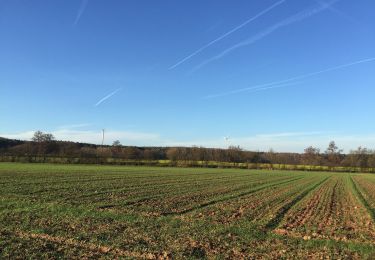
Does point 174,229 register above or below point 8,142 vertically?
below

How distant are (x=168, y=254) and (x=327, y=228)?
8068 millimetres

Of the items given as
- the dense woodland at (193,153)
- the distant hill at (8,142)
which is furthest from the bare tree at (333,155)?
the distant hill at (8,142)

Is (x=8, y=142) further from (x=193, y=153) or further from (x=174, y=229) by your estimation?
(x=174, y=229)

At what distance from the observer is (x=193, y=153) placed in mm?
150875

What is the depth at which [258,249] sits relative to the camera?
1205 centimetres

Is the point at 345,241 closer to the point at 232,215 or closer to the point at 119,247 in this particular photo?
the point at 232,215

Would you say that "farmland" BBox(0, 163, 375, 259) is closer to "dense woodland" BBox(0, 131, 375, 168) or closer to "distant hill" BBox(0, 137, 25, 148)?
"dense woodland" BBox(0, 131, 375, 168)

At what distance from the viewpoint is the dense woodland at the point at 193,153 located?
138500mm

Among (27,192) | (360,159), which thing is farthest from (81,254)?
(360,159)

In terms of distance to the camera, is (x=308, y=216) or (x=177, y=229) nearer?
(x=177, y=229)

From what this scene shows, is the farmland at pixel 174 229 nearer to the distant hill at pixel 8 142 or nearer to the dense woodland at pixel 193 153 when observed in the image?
the dense woodland at pixel 193 153

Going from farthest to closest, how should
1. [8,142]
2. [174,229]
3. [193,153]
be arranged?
[8,142] < [193,153] < [174,229]

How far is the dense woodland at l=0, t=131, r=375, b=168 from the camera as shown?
13850 centimetres

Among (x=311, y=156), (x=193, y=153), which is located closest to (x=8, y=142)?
(x=193, y=153)
